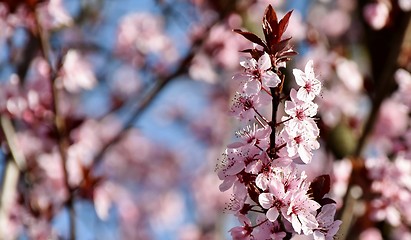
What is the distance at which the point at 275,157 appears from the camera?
4.86 feet

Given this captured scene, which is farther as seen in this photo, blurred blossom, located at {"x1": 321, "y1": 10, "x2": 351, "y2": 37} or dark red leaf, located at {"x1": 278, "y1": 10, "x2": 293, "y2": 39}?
blurred blossom, located at {"x1": 321, "y1": 10, "x2": 351, "y2": 37}

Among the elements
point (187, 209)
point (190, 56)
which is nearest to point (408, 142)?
point (190, 56)

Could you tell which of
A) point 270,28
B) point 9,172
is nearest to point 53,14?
point 9,172

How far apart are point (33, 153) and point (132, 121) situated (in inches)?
34.3

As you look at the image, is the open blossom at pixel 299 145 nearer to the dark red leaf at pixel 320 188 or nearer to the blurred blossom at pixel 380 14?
the dark red leaf at pixel 320 188

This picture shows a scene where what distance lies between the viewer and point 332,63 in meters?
4.05

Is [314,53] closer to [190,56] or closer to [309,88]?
[190,56]

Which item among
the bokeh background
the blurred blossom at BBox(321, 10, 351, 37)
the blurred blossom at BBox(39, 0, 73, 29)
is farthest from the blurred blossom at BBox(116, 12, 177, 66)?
the blurred blossom at BBox(321, 10, 351, 37)

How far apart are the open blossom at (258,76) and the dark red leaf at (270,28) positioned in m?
0.05

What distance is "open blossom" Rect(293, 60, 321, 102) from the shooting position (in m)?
1.50

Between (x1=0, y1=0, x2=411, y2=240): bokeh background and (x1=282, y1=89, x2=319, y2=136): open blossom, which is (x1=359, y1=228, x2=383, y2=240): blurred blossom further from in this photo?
(x1=282, y1=89, x2=319, y2=136): open blossom

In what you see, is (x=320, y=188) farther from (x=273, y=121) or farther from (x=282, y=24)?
(x=282, y=24)

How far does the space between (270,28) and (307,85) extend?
0.16 m

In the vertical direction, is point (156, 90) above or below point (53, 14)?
below
